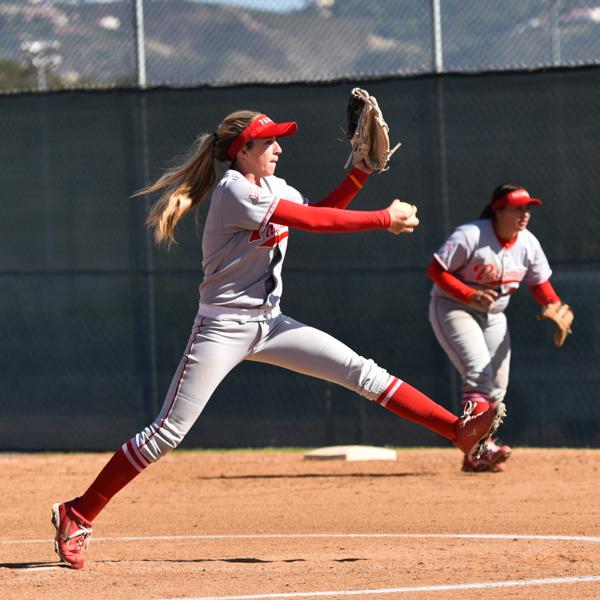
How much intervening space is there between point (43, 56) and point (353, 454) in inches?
157

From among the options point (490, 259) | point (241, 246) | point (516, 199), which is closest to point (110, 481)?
point (241, 246)

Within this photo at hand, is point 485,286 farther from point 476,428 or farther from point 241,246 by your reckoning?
point 241,246

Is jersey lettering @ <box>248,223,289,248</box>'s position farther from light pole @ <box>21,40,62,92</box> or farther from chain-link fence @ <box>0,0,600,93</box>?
light pole @ <box>21,40,62,92</box>

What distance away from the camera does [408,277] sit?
9.48 metres

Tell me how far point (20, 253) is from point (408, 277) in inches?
120

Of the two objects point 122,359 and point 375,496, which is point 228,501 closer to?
point 375,496

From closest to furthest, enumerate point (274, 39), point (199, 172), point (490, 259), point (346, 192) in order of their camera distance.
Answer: point (199, 172) < point (346, 192) < point (490, 259) < point (274, 39)

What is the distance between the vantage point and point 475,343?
8.20 metres

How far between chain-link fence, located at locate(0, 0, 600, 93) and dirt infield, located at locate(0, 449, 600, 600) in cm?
288

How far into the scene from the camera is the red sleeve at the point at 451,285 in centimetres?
800

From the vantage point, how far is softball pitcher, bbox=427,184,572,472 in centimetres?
805

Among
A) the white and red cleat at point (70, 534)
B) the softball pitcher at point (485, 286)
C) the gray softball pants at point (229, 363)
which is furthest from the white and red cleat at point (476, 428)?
the softball pitcher at point (485, 286)

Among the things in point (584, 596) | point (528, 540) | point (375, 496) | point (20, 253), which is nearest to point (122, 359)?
point (20, 253)

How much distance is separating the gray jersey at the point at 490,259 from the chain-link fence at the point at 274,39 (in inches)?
68.8
